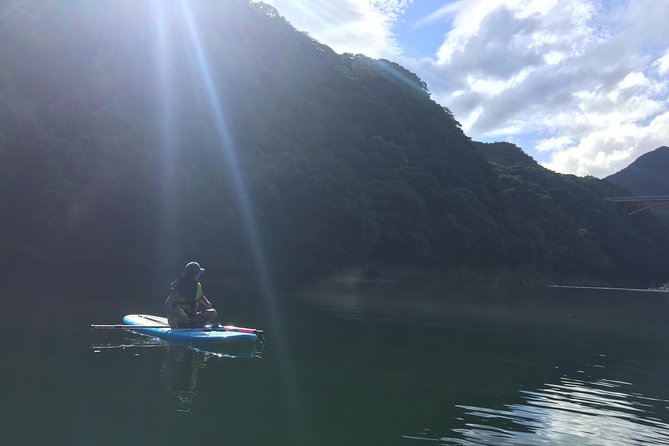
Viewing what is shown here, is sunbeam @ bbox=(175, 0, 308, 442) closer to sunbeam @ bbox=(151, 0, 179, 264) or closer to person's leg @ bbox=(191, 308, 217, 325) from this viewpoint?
person's leg @ bbox=(191, 308, 217, 325)

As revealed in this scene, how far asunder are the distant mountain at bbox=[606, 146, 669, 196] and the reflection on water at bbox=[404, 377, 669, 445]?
7607 inches

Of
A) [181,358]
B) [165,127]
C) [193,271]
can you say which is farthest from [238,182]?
[181,358]

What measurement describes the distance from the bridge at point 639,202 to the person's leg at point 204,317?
4069 inches

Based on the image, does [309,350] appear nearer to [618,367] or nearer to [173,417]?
[173,417]

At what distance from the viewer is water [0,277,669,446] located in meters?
8.25

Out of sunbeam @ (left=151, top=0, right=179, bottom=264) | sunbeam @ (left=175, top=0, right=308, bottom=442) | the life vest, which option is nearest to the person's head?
the life vest

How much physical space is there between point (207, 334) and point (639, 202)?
11332cm

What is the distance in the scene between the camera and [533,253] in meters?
83.3

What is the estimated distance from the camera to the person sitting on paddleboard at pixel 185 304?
563 inches

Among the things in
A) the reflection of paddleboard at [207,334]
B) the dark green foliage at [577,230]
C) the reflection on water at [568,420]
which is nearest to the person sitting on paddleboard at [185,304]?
the reflection of paddleboard at [207,334]

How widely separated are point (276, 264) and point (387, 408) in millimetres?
46819

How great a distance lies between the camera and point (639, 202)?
358 feet

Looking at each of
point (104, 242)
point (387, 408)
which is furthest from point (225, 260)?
point (387, 408)

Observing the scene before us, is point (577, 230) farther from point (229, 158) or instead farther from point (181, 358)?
point (181, 358)
